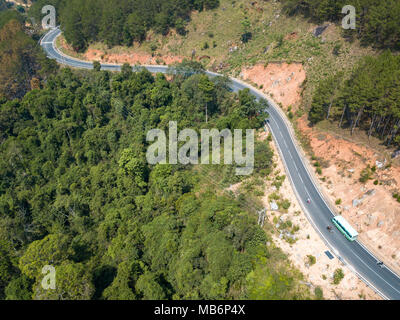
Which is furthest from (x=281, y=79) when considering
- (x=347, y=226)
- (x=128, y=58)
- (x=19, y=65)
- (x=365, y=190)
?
(x=19, y=65)

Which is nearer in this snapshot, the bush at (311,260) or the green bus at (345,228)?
the bush at (311,260)

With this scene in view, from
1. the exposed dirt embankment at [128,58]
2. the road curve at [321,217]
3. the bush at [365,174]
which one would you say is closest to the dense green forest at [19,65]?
the exposed dirt embankment at [128,58]

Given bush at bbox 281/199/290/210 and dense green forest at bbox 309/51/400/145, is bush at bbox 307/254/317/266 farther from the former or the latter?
dense green forest at bbox 309/51/400/145

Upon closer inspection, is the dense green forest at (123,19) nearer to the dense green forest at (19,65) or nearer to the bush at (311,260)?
the dense green forest at (19,65)

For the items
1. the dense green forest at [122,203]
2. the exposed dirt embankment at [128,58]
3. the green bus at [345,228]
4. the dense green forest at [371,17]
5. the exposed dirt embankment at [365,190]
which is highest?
the dense green forest at [371,17]

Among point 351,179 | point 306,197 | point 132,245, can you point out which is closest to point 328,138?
point 351,179

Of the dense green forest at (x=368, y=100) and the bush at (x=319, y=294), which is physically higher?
the dense green forest at (x=368, y=100)

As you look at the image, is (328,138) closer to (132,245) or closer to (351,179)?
(351,179)
